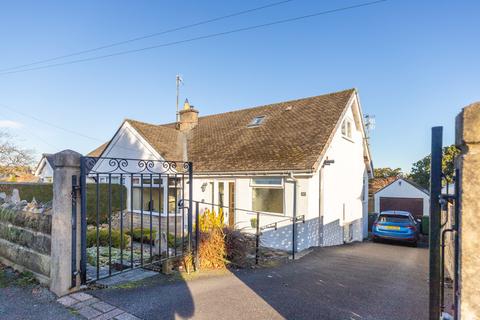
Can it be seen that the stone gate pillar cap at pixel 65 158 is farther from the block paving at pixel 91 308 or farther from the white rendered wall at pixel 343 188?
the white rendered wall at pixel 343 188

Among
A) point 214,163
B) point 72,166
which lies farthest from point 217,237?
point 214,163

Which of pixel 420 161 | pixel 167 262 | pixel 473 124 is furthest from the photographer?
pixel 420 161

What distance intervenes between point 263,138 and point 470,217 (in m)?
11.0

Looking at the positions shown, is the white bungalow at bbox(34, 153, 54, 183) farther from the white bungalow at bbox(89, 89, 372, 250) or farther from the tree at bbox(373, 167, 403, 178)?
the tree at bbox(373, 167, 403, 178)

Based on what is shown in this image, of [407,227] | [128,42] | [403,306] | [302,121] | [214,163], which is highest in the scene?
[128,42]

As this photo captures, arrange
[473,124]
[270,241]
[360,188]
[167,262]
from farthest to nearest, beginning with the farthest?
[360,188] → [270,241] → [167,262] → [473,124]

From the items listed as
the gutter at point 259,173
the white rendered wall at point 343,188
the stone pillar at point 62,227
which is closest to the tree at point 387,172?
the white rendered wall at point 343,188

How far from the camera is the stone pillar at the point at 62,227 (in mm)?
3779

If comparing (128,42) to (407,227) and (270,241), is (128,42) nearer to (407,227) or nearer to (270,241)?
(270,241)

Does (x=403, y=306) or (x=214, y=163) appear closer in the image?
(x=403, y=306)

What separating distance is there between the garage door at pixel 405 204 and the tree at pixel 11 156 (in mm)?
33370

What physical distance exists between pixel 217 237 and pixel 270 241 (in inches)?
181

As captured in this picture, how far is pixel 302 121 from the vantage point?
40.6 feet

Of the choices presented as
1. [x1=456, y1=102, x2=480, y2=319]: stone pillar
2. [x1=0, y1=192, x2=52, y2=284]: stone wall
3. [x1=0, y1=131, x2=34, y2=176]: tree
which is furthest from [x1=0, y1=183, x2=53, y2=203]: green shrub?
[x1=456, y1=102, x2=480, y2=319]: stone pillar
